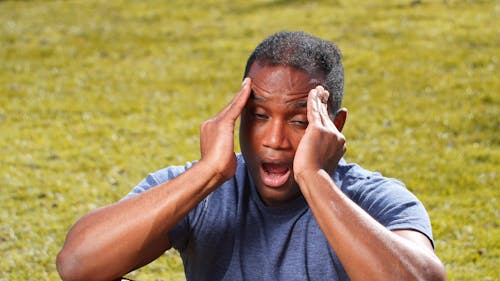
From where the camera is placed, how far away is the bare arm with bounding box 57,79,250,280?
153 inches

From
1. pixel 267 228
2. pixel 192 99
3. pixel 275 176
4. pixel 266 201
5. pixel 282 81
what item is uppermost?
pixel 282 81

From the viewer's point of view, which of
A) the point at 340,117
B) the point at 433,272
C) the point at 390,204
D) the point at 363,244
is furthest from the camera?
the point at 340,117

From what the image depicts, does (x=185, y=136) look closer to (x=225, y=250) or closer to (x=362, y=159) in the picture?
(x=362, y=159)

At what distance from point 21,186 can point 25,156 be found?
3.72ft

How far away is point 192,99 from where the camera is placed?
43.6ft

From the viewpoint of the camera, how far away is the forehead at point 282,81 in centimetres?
402

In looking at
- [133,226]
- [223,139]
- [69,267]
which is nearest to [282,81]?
[223,139]

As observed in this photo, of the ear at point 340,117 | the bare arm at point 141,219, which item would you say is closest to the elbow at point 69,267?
the bare arm at point 141,219

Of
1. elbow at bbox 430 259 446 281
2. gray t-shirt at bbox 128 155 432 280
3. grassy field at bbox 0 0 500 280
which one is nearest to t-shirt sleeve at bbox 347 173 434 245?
gray t-shirt at bbox 128 155 432 280

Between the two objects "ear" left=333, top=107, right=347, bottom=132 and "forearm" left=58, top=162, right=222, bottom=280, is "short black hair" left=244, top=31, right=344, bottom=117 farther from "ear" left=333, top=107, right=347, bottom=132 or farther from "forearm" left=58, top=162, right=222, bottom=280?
"forearm" left=58, top=162, right=222, bottom=280

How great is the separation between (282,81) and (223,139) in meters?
0.39

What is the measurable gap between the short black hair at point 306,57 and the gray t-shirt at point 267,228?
16.8 inches

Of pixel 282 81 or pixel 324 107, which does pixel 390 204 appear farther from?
pixel 282 81

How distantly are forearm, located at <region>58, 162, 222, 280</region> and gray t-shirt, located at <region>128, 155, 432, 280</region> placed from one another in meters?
0.26
